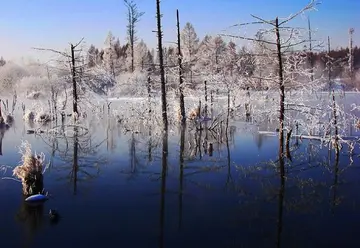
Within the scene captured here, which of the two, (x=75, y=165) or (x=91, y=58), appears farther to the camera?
(x=91, y=58)

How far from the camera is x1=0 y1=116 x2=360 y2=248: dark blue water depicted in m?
7.48

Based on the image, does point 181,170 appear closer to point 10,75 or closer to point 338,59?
point 338,59

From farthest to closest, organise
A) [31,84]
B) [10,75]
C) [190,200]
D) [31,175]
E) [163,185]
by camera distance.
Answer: [10,75] → [31,84] → [163,185] → [31,175] → [190,200]

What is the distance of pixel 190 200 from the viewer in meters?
9.60

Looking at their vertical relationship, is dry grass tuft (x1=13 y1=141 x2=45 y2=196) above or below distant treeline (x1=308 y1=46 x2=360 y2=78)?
below

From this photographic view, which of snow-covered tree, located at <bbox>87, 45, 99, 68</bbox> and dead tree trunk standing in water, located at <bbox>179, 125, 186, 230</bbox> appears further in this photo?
snow-covered tree, located at <bbox>87, 45, 99, 68</bbox>

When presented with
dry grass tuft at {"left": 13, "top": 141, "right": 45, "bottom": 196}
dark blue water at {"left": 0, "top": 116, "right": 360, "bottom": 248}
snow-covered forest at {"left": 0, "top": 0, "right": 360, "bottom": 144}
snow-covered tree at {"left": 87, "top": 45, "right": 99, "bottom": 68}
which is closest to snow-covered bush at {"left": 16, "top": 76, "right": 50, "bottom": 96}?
snow-covered forest at {"left": 0, "top": 0, "right": 360, "bottom": 144}

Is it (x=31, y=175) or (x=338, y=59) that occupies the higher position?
(x=338, y=59)

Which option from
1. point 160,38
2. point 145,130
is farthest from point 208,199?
point 160,38

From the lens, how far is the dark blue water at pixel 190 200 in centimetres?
748

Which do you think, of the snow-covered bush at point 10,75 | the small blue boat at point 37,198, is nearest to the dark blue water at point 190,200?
the small blue boat at point 37,198

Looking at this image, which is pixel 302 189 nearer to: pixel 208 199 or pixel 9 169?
pixel 208 199

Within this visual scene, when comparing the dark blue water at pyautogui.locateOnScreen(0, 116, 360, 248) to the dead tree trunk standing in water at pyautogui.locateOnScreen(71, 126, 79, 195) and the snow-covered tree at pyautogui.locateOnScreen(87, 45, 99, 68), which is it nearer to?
the dead tree trunk standing in water at pyautogui.locateOnScreen(71, 126, 79, 195)

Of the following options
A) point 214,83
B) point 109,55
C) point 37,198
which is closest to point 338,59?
point 214,83
